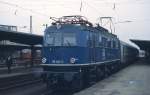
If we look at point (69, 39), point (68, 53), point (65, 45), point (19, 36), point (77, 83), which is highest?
point (19, 36)

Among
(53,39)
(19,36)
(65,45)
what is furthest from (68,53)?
(19,36)

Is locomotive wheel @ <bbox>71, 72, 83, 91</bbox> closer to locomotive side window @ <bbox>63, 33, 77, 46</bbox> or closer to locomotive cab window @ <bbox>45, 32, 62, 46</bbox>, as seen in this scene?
locomotive side window @ <bbox>63, 33, 77, 46</bbox>

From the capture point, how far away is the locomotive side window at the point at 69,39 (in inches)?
725

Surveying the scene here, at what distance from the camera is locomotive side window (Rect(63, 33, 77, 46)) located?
18.4 metres

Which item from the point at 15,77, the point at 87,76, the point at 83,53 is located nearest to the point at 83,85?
the point at 87,76

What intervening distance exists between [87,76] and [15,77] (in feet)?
31.9

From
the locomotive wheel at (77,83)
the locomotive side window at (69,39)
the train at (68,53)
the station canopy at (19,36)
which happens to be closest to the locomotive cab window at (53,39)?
the train at (68,53)

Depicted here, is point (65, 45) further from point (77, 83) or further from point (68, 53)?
point (77, 83)

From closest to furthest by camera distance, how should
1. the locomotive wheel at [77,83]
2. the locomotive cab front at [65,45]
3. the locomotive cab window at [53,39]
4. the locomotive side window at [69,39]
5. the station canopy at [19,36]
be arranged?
the locomotive wheel at [77,83] → the locomotive cab front at [65,45] → the locomotive side window at [69,39] → the locomotive cab window at [53,39] → the station canopy at [19,36]

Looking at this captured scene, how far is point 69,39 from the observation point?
18578 mm

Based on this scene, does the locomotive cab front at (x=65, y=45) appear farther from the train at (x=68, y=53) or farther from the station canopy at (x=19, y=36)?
the station canopy at (x=19, y=36)

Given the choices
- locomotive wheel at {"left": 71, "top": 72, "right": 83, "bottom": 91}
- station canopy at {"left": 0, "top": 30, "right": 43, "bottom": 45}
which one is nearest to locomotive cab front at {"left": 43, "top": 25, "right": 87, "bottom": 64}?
locomotive wheel at {"left": 71, "top": 72, "right": 83, "bottom": 91}

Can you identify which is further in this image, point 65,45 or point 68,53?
point 65,45

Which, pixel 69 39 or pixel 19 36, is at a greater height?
pixel 19 36
